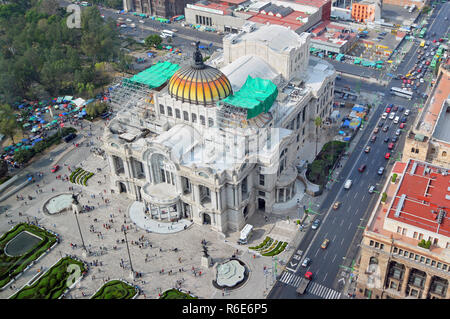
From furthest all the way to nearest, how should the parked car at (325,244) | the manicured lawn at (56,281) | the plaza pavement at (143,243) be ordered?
the parked car at (325,244) → the plaza pavement at (143,243) → the manicured lawn at (56,281)

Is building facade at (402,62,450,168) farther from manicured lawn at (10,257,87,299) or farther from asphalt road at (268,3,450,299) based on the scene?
manicured lawn at (10,257,87,299)

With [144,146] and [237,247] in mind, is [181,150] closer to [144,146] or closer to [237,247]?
[144,146]

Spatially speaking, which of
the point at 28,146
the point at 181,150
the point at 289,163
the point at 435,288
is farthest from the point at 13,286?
the point at 435,288

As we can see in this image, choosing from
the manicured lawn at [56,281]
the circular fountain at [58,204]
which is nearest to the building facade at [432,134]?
the manicured lawn at [56,281]

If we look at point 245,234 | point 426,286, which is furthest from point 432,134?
point 245,234

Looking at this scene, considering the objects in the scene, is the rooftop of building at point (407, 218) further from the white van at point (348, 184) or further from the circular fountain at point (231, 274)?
the circular fountain at point (231, 274)

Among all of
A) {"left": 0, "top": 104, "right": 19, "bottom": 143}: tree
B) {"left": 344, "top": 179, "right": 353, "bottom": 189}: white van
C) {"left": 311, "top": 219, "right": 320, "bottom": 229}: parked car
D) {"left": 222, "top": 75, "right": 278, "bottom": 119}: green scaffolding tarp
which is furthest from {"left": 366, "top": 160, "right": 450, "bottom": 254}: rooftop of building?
{"left": 0, "top": 104, "right": 19, "bottom": 143}: tree
